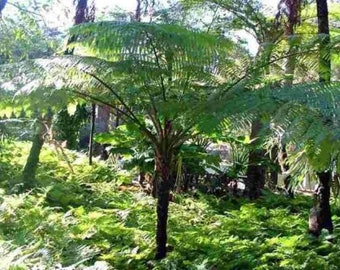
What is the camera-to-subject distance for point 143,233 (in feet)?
12.8

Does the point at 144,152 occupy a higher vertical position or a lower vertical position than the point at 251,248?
higher

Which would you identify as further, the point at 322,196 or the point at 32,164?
the point at 32,164

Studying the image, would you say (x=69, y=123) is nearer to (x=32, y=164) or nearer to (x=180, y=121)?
(x=32, y=164)

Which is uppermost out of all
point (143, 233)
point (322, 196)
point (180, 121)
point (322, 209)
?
point (180, 121)

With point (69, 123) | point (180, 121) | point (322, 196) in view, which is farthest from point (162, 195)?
point (69, 123)

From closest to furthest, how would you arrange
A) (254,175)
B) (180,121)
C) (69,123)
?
(180,121) → (254,175) → (69,123)

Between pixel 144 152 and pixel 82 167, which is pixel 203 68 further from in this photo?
pixel 82 167

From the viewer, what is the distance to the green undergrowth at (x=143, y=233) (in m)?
3.21

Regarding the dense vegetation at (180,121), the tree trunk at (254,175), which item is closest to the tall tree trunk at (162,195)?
the dense vegetation at (180,121)

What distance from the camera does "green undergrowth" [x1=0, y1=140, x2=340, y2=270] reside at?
3205 mm

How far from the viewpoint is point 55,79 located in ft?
10.9

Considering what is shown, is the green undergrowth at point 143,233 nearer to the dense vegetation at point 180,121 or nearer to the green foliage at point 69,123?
the dense vegetation at point 180,121

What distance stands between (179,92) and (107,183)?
3.19m

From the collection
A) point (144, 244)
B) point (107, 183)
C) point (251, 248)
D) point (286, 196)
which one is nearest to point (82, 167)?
point (107, 183)
